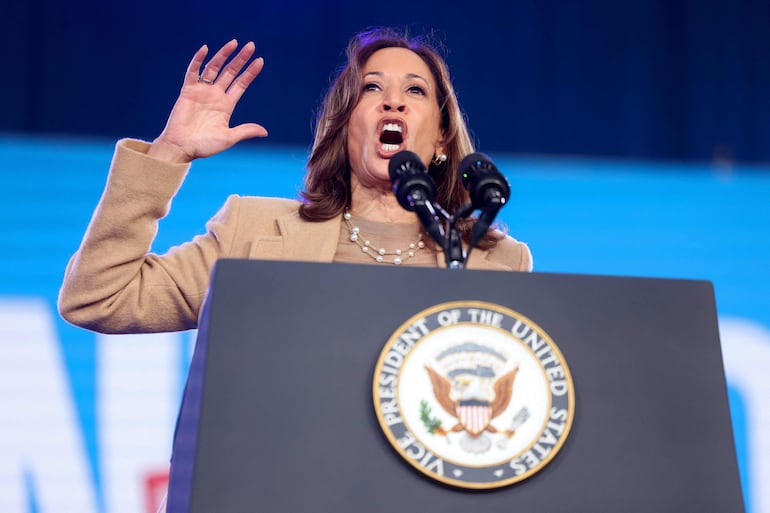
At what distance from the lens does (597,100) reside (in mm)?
3543

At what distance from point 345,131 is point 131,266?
2.16 feet

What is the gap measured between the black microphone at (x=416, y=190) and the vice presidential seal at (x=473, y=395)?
0.68 ft

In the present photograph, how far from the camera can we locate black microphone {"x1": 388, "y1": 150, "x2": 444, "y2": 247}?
1.36 m

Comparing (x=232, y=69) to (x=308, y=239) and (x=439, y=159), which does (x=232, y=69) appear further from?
(x=439, y=159)

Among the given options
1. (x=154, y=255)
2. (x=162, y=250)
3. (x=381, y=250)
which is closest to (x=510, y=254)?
(x=381, y=250)

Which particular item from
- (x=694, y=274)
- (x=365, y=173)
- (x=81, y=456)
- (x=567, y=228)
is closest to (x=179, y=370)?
(x=81, y=456)

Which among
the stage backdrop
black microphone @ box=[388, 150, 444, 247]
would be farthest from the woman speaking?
the stage backdrop

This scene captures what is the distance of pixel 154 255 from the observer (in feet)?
5.88

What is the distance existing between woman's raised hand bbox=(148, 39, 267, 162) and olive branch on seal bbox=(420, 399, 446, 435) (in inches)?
29.4

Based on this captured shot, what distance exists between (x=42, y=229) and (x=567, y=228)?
1651mm

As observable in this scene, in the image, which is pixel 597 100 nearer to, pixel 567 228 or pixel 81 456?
pixel 567 228

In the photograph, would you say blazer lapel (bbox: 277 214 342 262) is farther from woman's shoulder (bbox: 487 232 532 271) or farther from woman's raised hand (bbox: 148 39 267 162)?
woman's shoulder (bbox: 487 232 532 271)

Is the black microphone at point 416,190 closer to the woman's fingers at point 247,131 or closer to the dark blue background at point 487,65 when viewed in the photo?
the woman's fingers at point 247,131

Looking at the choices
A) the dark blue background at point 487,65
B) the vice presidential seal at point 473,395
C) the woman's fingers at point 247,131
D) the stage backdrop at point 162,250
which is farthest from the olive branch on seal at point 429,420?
the dark blue background at point 487,65
